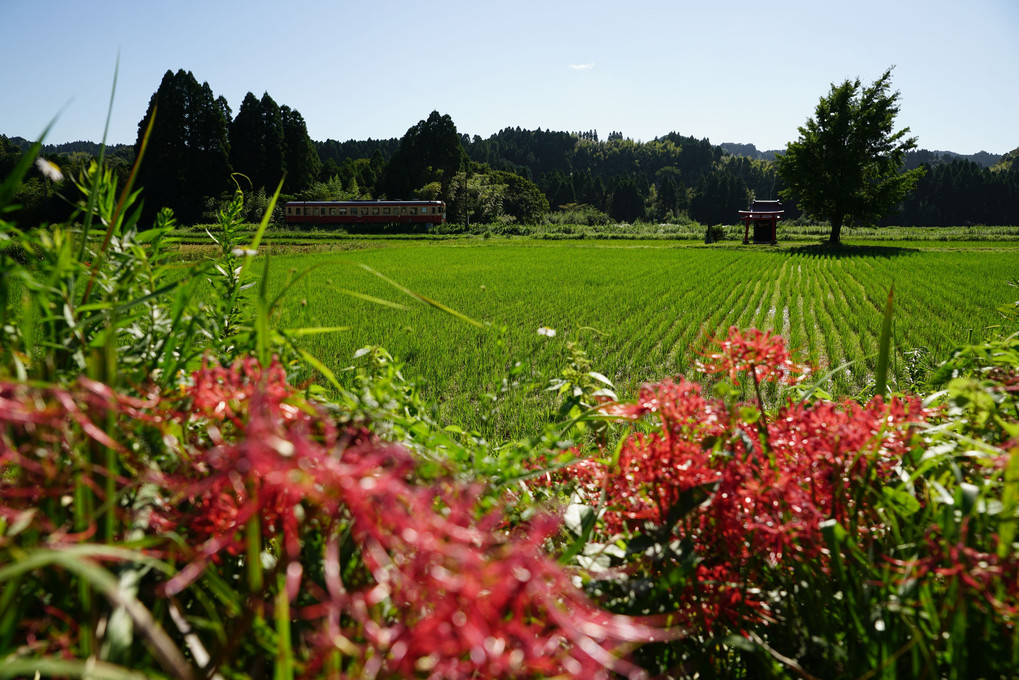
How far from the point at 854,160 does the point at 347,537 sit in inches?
1544

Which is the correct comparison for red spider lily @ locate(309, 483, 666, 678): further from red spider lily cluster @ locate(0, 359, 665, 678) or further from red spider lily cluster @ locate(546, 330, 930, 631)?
red spider lily cluster @ locate(546, 330, 930, 631)

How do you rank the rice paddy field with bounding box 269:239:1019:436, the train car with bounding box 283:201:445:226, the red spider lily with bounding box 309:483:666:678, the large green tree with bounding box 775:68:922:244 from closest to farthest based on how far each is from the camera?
1. the red spider lily with bounding box 309:483:666:678
2. the rice paddy field with bounding box 269:239:1019:436
3. the large green tree with bounding box 775:68:922:244
4. the train car with bounding box 283:201:445:226

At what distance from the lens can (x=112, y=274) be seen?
136cm

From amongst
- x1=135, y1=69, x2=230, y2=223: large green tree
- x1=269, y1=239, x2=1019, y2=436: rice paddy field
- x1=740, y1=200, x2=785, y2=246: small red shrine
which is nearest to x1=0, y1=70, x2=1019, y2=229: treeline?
x1=135, y1=69, x2=230, y2=223: large green tree

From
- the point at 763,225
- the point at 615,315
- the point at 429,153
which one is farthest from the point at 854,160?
the point at 429,153

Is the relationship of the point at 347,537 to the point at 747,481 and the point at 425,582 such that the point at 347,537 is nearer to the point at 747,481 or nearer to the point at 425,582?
the point at 425,582

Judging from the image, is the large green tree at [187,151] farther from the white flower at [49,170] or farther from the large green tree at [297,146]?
the white flower at [49,170]

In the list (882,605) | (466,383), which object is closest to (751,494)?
(882,605)

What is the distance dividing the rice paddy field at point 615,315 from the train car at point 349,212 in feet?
93.8

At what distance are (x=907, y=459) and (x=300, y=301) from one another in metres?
1.52

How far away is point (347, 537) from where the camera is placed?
858 millimetres

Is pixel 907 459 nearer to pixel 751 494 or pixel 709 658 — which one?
pixel 751 494

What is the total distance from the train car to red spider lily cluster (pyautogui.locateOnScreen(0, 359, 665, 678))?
5269cm

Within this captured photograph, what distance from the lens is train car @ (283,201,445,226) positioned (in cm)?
5062
